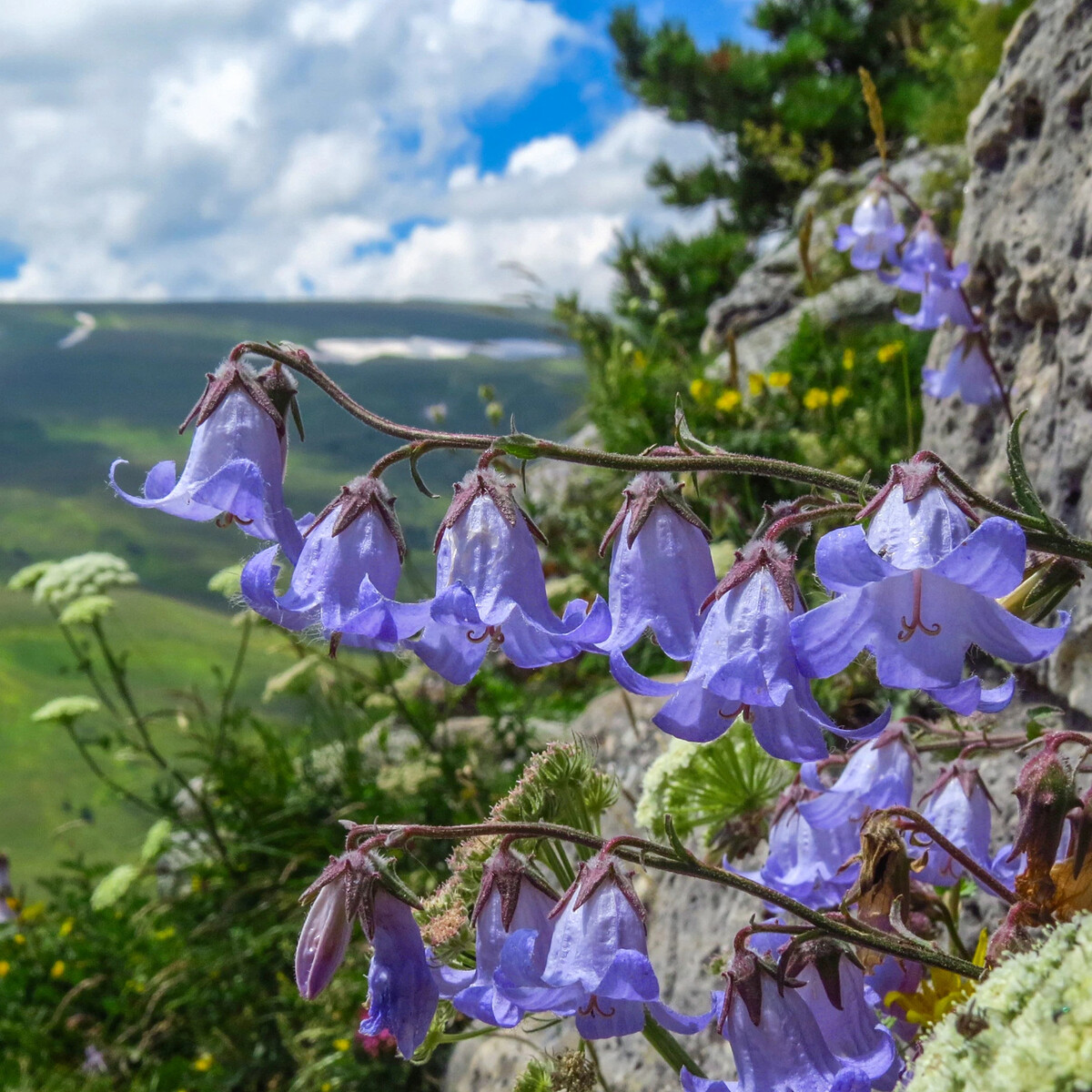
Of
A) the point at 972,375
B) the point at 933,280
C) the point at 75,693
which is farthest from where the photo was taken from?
the point at 75,693

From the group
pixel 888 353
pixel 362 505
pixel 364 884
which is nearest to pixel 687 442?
pixel 362 505

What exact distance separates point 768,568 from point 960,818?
0.81m

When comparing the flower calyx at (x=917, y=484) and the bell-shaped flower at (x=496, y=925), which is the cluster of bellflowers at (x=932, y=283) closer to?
the flower calyx at (x=917, y=484)

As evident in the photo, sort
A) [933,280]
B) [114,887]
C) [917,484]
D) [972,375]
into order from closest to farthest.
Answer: [917,484]
[972,375]
[933,280]
[114,887]

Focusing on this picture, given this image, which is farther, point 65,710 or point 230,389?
point 65,710

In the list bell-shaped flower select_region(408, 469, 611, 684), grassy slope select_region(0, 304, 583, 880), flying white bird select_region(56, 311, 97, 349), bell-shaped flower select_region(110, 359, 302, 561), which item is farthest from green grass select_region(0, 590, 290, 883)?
bell-shaped flower select_region(408, 469, 611, 684)

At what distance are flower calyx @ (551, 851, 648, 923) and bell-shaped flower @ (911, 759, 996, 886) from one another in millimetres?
678

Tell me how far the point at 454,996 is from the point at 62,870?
209 inches

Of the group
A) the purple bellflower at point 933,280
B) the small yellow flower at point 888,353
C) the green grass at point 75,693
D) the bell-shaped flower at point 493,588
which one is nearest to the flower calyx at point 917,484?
the bell-shaped flower at point 493,588

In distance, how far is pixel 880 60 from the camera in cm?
1191

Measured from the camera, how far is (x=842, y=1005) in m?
1.32

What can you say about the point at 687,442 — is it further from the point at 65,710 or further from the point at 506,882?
the point at 65,710

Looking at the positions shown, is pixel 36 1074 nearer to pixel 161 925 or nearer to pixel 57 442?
pixel 161 925

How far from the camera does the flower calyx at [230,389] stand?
136 centimetres
